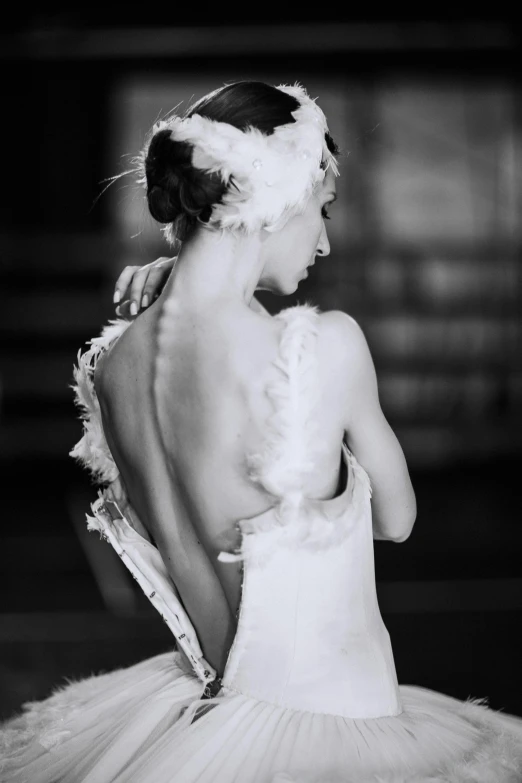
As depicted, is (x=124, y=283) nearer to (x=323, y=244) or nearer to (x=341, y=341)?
(x=323, y=244)

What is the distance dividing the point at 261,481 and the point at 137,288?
0.43 meters

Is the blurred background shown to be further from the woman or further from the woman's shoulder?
the woman's shoulder

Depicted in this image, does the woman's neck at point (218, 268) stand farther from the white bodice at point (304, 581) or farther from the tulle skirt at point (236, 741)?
the tulle skirt at point (236, 741)

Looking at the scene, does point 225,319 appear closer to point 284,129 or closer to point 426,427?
point 284,129

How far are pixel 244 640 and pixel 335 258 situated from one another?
22.7ft

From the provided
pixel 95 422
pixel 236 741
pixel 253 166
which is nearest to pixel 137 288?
pixel 95 422

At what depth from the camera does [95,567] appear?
4.49 metres

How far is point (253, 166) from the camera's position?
1213mm

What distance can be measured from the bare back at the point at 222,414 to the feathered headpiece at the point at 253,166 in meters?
0.12

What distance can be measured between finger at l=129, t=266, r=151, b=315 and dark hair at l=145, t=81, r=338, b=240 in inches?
8.0

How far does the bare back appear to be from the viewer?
118 centimetres

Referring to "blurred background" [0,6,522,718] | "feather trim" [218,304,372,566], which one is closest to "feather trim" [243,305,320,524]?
"feather trim" [218,304,372,566]

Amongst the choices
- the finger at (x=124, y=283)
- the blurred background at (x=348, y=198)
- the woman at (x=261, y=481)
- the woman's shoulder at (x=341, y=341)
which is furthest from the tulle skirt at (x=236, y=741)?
the blurred background at (x=348, y=198)

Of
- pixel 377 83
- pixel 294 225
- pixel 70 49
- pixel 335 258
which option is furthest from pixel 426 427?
pixel 294 225
